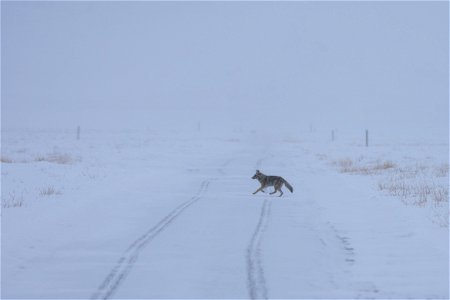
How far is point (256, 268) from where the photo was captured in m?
7.06

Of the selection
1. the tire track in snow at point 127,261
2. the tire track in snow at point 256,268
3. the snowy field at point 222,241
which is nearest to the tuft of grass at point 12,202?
the snowy field at point 222,241

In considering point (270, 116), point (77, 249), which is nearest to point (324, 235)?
point (77, 249)

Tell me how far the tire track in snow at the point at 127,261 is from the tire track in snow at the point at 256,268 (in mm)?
1592

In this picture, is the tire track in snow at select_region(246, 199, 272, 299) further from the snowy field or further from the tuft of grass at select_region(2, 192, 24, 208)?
the tuft of grass at select_region(2, 192, 24, 208)

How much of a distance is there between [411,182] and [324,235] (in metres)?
8.97

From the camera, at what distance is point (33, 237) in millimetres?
8945

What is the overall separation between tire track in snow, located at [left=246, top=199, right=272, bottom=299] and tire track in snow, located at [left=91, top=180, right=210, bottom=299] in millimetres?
1592

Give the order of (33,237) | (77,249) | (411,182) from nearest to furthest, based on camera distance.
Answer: (77,249)
(33,237)
(411,182)

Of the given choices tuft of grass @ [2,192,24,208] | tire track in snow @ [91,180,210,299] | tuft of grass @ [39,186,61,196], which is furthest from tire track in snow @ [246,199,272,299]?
tuft of grass @ [39,186,61,196]

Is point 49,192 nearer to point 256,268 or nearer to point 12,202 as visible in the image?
point 12,202

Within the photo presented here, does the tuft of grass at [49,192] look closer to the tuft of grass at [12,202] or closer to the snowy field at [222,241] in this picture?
the snowy field at [222,241]

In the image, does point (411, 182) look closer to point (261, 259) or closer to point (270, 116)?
point (261, 259)

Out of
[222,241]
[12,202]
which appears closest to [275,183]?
[222,241]

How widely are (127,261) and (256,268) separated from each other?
1821 mm
